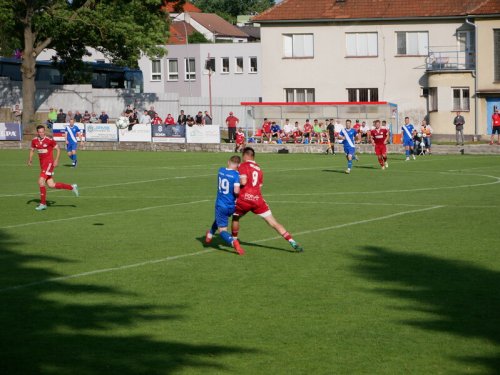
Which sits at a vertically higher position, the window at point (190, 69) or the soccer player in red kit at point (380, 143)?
the window at point (190, 69)

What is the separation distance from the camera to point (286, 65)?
225 feet

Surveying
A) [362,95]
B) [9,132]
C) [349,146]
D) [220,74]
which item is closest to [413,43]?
[362,95]

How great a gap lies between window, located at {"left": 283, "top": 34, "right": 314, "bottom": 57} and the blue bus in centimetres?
1239

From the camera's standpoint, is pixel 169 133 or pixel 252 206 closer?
pixel 252 206

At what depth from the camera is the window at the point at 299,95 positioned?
225 feet

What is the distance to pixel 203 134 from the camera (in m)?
54.6

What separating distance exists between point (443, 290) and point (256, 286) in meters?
2.73

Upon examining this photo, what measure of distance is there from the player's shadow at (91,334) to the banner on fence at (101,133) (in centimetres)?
4146

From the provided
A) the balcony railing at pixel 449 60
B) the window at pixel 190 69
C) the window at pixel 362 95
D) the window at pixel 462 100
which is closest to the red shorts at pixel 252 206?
the window at pixel 462 100

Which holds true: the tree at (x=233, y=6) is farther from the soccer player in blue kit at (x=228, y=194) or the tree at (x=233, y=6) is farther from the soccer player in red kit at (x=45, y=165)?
the soccer player in blue kit at (x=228, y=194)

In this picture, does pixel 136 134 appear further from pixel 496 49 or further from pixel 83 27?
pixel 496 49

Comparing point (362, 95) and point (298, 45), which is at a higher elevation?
point (298, 45)

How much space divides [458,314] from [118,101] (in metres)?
61.1

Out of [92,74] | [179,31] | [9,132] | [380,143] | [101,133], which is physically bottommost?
[380,143]
